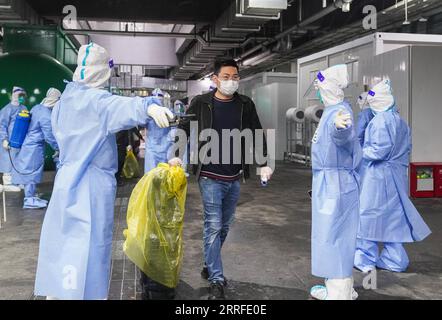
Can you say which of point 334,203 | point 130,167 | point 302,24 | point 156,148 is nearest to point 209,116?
point 334,203

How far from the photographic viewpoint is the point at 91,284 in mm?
2410

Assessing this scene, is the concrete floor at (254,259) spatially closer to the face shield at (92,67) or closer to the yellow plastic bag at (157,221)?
the yellow plastic bag at (157,221)

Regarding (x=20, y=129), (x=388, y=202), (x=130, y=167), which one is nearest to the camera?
(x=388, y=202)

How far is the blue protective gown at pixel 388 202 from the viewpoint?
3.72 metres

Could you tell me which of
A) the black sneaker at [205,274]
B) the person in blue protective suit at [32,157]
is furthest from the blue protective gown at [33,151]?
the black sneaker at [205,274]

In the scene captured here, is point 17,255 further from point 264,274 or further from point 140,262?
point 264,274

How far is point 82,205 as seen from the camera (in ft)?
7.82

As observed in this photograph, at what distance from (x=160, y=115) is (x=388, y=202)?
2340mm

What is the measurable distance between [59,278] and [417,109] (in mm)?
5931

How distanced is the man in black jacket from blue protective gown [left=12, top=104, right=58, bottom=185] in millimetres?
3673

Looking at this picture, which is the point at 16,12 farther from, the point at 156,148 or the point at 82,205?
the point at 82,205

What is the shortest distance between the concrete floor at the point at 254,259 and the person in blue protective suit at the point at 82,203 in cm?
83

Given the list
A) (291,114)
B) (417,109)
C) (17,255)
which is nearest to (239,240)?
(17,255)

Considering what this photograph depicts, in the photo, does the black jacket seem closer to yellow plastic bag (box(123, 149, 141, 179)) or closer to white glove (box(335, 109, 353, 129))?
white glove (box(335, 109, 353, 129))
